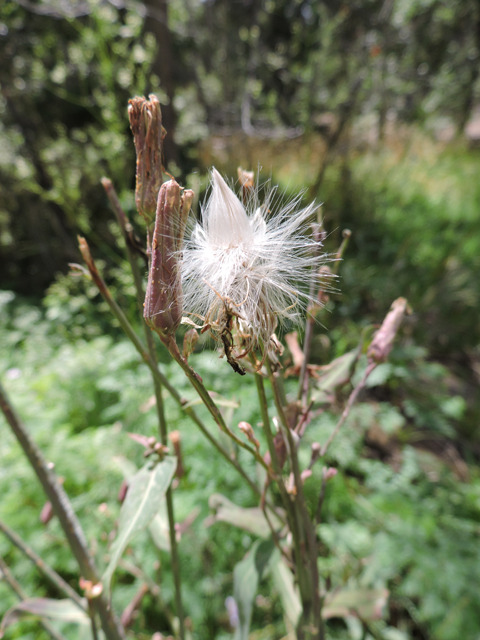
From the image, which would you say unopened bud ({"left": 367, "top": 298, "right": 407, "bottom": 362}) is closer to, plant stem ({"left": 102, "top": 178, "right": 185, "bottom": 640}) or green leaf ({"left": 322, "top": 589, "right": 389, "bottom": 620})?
plant stem ({"left": 102, "top": 178, "right": 185, "bottom": 640})

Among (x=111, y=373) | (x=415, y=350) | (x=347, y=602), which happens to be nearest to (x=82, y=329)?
(x=111, y=373)

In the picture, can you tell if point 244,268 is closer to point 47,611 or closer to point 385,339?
point 385,339

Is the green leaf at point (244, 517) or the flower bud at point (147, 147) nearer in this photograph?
the flower bud at point (147, 147)

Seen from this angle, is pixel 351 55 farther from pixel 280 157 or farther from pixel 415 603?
pixel 415 603

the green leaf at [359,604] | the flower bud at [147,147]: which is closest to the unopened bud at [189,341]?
the flower bud at [147,147]

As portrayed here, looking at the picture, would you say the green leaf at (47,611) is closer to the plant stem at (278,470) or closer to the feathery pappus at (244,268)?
the plant stem at (278,470)

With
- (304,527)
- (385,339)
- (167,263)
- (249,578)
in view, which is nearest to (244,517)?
(249,578)
